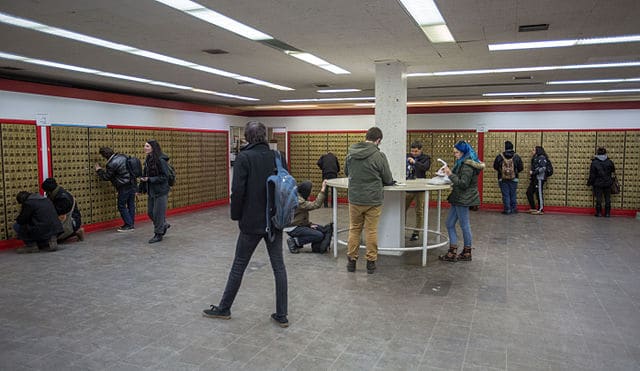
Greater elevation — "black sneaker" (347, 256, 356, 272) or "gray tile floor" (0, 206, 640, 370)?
"black sneaker" (347, 256, 356, 272)

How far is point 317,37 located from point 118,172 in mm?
5380

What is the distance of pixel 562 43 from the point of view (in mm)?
5648

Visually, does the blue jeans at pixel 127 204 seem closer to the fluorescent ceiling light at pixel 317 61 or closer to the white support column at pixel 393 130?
the fluorescent ceiling light at pixel 317 61

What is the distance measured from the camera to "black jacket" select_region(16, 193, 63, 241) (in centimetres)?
710

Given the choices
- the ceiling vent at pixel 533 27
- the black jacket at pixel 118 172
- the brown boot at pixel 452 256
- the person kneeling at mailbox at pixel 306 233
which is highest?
the ceiling vent at pixel 533 27

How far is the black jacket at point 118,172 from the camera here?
8.77m

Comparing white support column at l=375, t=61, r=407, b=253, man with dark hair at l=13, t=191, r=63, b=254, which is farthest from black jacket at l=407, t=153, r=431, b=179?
man with dark hair at l=13, t=191, r=63, b=254

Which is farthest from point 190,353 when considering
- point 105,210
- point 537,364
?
point 105,210

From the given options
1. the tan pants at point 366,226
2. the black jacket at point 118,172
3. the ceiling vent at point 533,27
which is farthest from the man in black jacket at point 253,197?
the black jacket at point 118,172

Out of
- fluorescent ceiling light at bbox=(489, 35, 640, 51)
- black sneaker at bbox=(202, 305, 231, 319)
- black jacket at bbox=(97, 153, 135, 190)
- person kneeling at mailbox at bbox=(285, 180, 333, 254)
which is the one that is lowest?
black sneaker at bbox=(202, 305, 231, 319)

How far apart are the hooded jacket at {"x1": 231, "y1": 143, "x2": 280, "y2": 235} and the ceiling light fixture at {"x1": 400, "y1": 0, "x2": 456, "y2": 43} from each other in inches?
74.2

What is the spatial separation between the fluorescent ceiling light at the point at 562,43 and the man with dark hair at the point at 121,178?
6811 mm

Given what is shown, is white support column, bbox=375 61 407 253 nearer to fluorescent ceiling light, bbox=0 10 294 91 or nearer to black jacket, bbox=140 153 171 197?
fluorescent ceiling light, bbox=0 10 294 91

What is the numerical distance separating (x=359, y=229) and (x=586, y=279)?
9.49 ft
